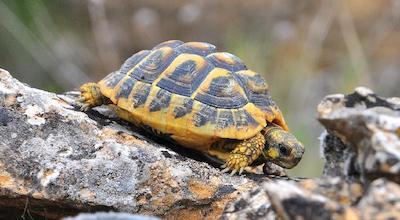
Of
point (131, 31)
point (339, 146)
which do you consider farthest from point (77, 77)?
point (339, 146)

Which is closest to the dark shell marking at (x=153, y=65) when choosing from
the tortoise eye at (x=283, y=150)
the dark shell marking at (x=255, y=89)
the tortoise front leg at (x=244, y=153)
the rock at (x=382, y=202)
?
the dark shell marking at (x=255, y=89)

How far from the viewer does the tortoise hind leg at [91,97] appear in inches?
132

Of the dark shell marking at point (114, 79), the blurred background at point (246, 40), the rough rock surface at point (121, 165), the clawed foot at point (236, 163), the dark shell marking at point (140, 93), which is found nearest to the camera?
the rough rock surface at point (121, 165)

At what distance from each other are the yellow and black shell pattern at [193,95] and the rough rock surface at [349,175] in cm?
68

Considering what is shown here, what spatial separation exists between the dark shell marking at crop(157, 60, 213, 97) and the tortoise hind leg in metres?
0.36

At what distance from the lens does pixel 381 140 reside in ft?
6.82

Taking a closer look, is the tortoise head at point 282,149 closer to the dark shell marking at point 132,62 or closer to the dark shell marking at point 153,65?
the dark shell marking at point 153,65

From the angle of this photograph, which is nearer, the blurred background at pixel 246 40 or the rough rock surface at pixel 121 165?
the rough rock surface at pixel 121 165

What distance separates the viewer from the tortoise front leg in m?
3.12

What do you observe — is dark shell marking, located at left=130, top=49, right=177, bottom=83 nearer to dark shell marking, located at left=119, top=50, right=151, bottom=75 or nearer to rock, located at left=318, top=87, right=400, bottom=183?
dark shell marking, located at left=119, top=50, right=151, bottom=75

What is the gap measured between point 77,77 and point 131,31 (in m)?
3.11

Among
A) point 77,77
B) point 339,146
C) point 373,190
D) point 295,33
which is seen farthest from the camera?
point 295,33

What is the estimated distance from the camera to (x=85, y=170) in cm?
279

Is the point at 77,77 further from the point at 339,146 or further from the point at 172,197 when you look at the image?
the point at 339,146
